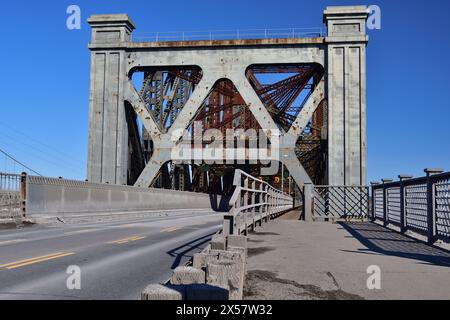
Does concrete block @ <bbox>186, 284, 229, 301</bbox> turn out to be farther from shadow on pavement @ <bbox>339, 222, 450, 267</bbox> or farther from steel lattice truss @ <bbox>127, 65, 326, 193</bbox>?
steel lattice truss @ <bbox>127, 65, 326, 193</bbox>

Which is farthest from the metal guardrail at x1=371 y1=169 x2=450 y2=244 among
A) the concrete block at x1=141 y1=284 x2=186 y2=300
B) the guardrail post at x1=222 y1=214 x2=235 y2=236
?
the concrete block at x1=141 y1=284 x2=186 y2=300

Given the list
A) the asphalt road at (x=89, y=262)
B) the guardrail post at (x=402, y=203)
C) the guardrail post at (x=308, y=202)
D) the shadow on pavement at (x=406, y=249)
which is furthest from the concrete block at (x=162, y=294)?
the guardrail post at (x=308, y=202)

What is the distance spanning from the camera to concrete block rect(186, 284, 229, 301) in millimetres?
4012

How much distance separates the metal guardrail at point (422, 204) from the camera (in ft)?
30.8

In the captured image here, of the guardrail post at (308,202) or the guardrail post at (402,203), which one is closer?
the guardrail post at (402,203)

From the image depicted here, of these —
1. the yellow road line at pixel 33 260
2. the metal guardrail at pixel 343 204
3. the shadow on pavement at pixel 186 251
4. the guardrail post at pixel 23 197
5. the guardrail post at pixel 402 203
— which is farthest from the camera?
the metal guardrail at pixel 343 204

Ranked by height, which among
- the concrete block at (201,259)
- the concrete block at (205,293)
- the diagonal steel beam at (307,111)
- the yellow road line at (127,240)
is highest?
the diagonal steel beam at (307,111)

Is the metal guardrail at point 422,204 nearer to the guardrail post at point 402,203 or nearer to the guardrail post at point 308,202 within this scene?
the guardrail post at point 402,203

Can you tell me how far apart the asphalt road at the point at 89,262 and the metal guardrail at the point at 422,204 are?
194 inches

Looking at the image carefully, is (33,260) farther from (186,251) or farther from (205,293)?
(205,293)

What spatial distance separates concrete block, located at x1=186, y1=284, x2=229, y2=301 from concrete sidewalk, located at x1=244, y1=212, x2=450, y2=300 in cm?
102
